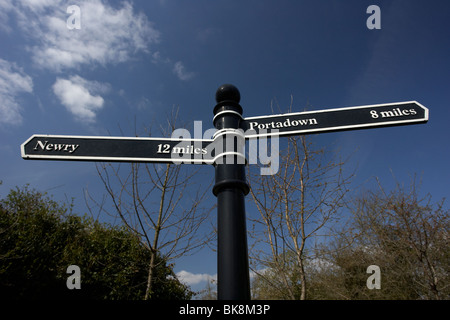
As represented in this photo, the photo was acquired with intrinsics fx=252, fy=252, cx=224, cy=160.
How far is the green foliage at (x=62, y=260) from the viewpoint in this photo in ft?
24.7

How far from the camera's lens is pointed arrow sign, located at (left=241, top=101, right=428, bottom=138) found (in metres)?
2.04

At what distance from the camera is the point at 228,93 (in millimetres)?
2086

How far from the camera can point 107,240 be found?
895 cm

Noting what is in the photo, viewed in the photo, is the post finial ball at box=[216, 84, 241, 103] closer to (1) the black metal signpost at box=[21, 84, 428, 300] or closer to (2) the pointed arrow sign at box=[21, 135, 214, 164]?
(1) the black metal signpost at box=[21, 84, 428, 300]

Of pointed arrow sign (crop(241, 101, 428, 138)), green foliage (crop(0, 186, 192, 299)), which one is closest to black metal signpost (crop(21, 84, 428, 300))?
pointed arrow sign (crop(241, 101, 428, 138))

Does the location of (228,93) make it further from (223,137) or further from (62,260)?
(62,260)

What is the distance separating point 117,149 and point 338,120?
72.1 inches

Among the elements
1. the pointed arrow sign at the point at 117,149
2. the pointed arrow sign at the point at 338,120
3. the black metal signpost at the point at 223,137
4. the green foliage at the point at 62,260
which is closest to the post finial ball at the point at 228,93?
the black metal signpost at the point at 223,137

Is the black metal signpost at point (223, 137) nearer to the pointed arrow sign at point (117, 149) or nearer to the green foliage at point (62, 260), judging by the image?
the pointed arrow sign at point (117, 149)

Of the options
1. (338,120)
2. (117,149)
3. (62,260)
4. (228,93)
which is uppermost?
(228,93)

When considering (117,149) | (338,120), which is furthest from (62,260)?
(338,120)

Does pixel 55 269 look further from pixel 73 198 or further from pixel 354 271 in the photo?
pixel 354 271
